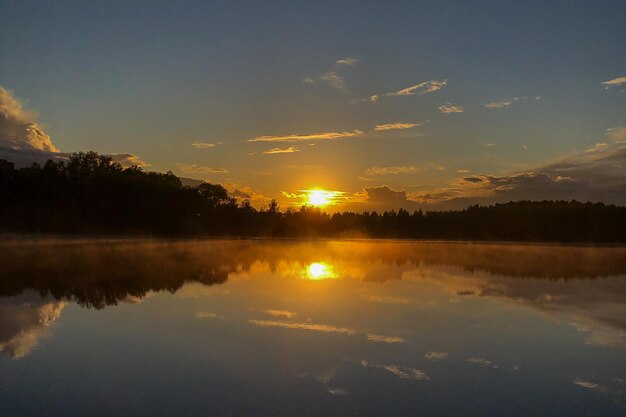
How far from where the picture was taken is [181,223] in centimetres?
9675

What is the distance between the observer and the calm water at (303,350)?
8.39 meters

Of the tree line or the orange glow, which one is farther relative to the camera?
the tree line

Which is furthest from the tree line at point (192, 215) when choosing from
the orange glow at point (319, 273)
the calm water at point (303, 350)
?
the calm water at point (303, 350)

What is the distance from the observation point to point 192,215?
3962 inches

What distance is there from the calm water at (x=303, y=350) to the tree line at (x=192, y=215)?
68104 mm

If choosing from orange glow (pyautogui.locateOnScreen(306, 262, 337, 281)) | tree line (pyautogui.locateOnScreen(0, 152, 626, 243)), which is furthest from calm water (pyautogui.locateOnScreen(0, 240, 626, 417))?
tree line (pyautogui.locateOnScreen(0, 152, 626, 243))

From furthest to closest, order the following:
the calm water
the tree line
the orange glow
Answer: the tree line
the orange glow
the calm water

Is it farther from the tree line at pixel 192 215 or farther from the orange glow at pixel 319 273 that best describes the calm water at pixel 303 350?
the tree line at pixel 192 215

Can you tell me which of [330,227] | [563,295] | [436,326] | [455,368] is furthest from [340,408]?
[330,227]

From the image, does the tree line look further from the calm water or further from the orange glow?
the calm water

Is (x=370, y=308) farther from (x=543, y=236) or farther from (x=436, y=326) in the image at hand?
(x=543, y=236)

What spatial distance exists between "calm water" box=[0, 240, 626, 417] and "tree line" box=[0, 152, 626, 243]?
68104 millimetres

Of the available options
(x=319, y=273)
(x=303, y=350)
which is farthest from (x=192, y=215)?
(x=303, y=350)

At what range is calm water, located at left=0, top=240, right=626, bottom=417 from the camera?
8391 mm
